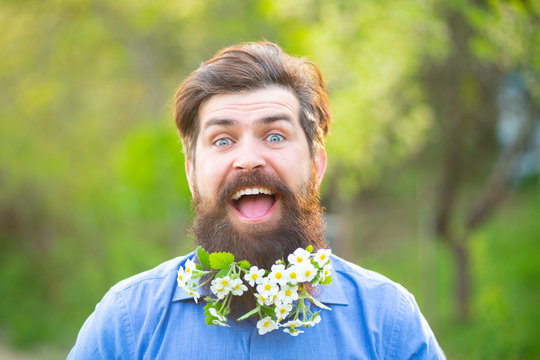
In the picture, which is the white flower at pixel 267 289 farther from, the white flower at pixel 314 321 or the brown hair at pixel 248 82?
the brown hair at pixel 248 82

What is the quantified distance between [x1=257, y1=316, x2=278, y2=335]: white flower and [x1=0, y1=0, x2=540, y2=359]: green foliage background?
621 centimetres

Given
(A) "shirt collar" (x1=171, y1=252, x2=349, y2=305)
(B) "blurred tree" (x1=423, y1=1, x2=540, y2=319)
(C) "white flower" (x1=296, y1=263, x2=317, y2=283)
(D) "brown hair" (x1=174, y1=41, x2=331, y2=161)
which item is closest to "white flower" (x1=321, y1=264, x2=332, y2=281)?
(C) "white flower" (x1=296, y1=263, x2=317, y2=283)

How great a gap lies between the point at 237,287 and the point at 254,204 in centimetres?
35

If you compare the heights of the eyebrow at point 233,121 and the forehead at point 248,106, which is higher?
the forehead at point 248,106

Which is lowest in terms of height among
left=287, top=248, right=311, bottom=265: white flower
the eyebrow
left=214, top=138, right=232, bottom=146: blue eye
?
left=287, top=248, right=311, bottom=265: white flower

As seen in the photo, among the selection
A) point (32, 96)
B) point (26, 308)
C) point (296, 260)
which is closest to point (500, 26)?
point (296, 260)

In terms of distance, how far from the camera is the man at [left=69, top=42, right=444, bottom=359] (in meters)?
2.38

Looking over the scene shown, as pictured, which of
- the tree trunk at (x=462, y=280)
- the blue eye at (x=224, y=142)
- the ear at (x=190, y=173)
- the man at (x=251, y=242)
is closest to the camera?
the man at (x=251, y=242)

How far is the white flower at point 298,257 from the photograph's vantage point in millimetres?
2330

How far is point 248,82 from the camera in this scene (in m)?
2.52

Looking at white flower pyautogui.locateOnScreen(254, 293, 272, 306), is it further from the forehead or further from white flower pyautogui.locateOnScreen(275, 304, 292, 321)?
the forehead

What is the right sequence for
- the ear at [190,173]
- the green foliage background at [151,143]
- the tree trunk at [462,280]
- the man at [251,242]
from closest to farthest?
the man at [251,242]
the ear at [190,173]
the green foliage background at [151,143]
the tree trunk at [462,280]

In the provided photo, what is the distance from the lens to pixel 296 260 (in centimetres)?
234

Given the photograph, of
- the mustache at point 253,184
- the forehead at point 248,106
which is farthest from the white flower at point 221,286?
the forehead at point 248,106
